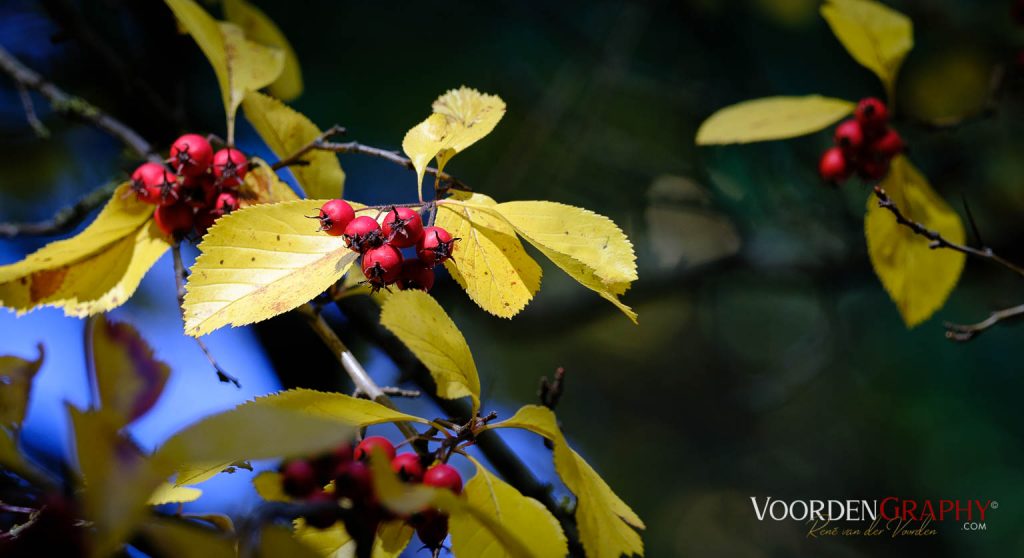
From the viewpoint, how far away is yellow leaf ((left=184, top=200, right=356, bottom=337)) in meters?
0.91

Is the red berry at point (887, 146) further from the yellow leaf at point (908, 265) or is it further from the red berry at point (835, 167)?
the yellow leaf at point (908, 265)

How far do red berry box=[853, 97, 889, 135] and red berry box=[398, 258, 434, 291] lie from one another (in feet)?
3.92

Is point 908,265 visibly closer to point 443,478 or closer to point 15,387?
point 443,478

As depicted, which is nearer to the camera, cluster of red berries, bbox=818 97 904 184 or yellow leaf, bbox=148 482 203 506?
yellow leaf, bbox=148 482 203 506

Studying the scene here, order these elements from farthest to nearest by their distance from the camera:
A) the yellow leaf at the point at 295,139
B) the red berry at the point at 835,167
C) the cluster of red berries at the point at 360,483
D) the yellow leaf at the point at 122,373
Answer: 1. the red berry at the point at 835,167
2. the yellow leaf at the point at 295,139
3. the cluster of red berries at the point at 360,483
4. the yellow leaf at the point at 122,373

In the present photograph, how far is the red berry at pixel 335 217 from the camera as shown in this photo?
99 centimetres

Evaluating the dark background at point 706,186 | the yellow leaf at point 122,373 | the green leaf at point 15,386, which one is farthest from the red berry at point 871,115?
the green leaf at point 15,386

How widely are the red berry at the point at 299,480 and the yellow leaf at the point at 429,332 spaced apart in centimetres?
21

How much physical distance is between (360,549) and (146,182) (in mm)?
636

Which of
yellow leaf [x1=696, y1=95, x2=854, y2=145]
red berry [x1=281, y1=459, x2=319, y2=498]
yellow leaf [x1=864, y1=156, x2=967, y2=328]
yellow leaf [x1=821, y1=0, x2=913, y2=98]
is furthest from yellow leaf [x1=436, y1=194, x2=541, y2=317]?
yellow leaf [x1=821, y1=0, x2=913, y2=98]

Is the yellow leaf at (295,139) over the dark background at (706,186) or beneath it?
over

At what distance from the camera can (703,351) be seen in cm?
Result: 401

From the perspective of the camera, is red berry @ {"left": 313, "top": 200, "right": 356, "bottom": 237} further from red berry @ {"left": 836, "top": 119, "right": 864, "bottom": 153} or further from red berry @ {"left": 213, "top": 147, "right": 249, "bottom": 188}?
red berry @ {"left": 836, "top": 119, "right": 864, "bottom": 153}

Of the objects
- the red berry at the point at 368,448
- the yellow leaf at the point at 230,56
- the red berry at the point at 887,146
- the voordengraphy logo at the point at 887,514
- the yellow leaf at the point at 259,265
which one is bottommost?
the voordengraphy logo at the point at 887,514
